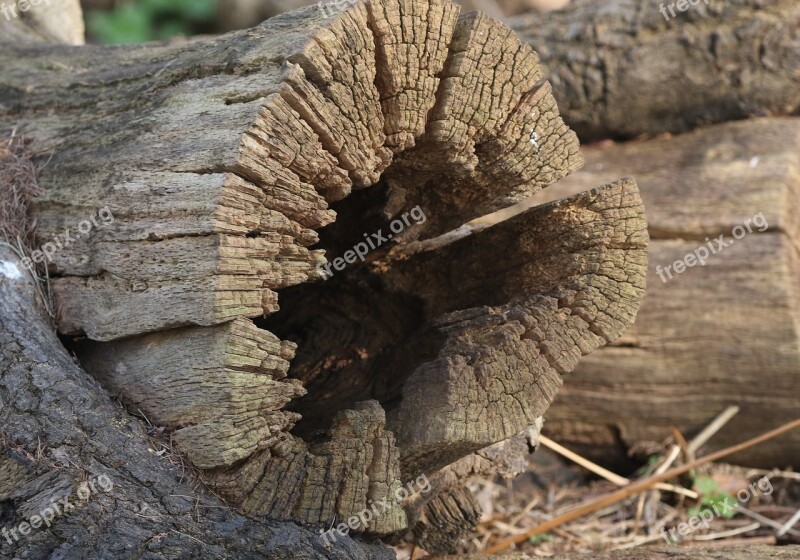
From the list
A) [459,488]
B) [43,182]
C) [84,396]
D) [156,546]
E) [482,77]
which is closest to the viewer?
[156,546]

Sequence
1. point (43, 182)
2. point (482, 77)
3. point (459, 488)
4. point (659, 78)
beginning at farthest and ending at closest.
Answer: point (659, 78) < point (459, 488) < point (43, 182) < point (482, 77)

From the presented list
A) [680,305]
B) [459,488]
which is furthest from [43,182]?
[680,305]

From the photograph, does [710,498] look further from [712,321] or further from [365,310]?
[365,310]

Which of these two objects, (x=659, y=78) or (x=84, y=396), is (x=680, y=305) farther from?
(x=84, y=396)

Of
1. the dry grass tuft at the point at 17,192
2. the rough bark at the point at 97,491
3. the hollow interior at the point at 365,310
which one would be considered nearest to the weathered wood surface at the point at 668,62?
the hollow interior at the point at 365,310

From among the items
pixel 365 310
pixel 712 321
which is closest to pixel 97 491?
pixel 365 310

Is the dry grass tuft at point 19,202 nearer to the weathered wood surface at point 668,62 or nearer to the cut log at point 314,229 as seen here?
the cut log at point 314,229

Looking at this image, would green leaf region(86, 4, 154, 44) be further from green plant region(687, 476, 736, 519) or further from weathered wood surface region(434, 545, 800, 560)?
weathered wood surface region(434, 545, 800, 560)
